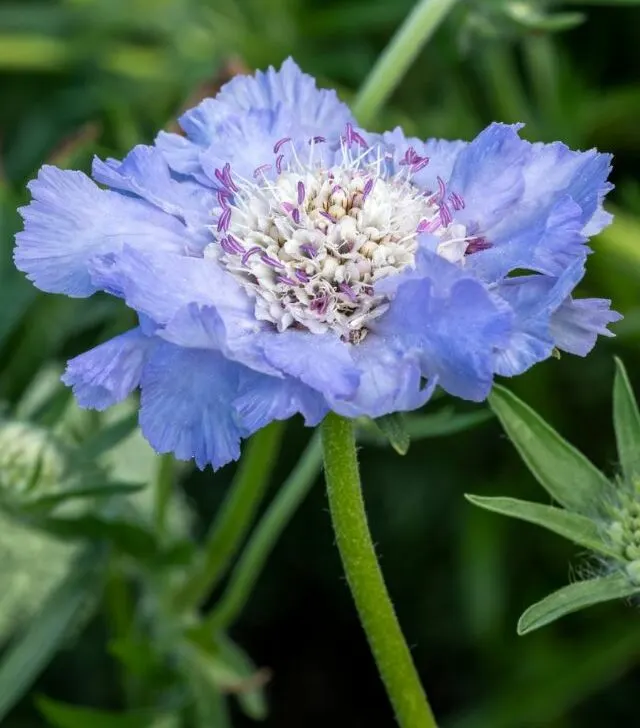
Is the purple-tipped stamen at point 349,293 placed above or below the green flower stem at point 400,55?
below

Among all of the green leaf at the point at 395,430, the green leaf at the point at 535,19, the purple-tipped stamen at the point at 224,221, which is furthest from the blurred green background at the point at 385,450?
the green leaf at the point at 395,430

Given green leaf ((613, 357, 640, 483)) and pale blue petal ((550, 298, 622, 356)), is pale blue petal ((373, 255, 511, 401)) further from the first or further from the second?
green leaf ((613, 357, 640, 483))

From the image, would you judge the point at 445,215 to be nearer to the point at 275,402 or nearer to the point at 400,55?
the point at 275,402

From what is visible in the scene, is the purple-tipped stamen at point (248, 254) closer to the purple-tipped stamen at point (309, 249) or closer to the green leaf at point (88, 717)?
the purple-tipped stamen at point (309, 249)

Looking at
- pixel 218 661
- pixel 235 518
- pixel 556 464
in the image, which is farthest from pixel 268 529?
pixel 556 464

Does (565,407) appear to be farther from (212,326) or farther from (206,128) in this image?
(212,326)

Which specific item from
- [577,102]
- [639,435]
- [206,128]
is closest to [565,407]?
[577,102]

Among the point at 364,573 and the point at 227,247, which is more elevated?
the point at 227,247
